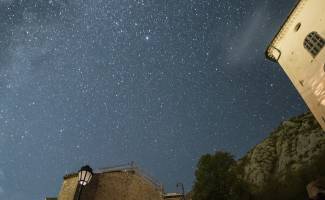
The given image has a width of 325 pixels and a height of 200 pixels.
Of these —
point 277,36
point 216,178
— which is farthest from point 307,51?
point 216,178

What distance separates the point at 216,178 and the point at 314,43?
505 inches

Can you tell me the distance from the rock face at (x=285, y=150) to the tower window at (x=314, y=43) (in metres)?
12.1

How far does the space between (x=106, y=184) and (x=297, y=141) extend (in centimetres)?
2150

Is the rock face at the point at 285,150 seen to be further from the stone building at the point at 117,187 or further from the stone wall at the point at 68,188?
→ the stone wall at the point at 68,188

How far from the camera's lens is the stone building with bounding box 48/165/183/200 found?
1880 centimetres

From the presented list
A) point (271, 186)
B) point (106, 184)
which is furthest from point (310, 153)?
point (106, 184)

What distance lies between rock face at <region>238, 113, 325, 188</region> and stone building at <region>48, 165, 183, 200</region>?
13274 mm

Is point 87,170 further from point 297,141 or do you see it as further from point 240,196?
point 297,141

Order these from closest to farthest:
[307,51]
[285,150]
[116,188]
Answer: [307,51] < [116,188] < [285,150]

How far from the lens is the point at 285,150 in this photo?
29.6m

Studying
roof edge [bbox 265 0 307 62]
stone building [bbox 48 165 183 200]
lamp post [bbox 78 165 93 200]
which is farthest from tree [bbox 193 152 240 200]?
lamp post [bbox 78 165 93 200]

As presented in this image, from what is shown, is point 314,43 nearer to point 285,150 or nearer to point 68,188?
point 285,150

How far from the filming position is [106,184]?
1991cm

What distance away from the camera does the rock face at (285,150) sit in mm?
26156
